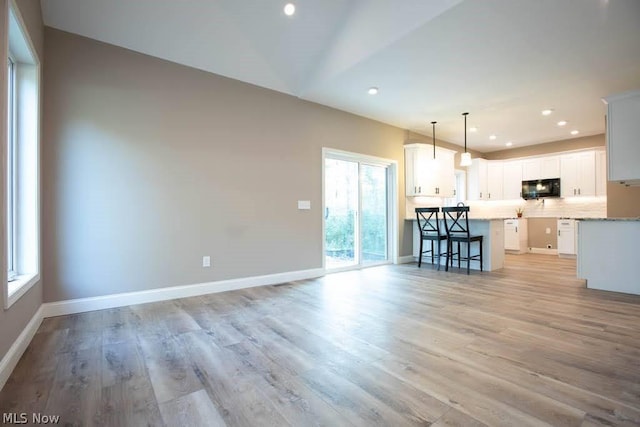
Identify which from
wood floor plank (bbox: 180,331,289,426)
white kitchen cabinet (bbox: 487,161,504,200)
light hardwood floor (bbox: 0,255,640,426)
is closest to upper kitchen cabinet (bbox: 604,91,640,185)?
light hardwood floor (bbox: 0,255,640,426)

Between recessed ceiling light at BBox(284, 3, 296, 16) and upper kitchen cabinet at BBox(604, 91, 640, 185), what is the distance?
13.2 feet

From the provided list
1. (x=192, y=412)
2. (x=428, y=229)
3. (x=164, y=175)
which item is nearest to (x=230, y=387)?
(x=192, y=412)

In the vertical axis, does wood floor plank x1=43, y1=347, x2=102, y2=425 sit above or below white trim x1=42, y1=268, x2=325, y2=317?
below

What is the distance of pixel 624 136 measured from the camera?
366cm

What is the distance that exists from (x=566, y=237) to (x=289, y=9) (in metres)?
7.21

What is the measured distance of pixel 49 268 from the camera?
277 cm

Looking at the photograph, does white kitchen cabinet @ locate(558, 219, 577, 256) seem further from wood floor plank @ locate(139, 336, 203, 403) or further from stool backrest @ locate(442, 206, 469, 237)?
wood floor plank @ locate(139, 336, 203, 403)

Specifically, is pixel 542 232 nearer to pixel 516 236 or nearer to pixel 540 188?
pixel 516 236

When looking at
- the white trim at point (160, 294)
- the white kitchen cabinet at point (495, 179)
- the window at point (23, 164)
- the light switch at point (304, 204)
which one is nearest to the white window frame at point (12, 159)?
the window at point (23, 164)

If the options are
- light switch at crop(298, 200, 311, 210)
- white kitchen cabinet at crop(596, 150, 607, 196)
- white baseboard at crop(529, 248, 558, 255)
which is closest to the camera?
light switch at crop(298, 200, 311, 210)

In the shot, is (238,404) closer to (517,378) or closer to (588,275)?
(517,378)

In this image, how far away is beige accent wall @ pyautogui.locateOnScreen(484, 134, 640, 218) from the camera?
515 cm

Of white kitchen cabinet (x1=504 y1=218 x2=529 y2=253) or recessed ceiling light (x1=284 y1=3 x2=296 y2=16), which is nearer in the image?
recessed ceiling light (x1=284 y1=3 x2=296 y2=16)

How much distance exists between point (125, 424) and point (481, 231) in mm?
5326
